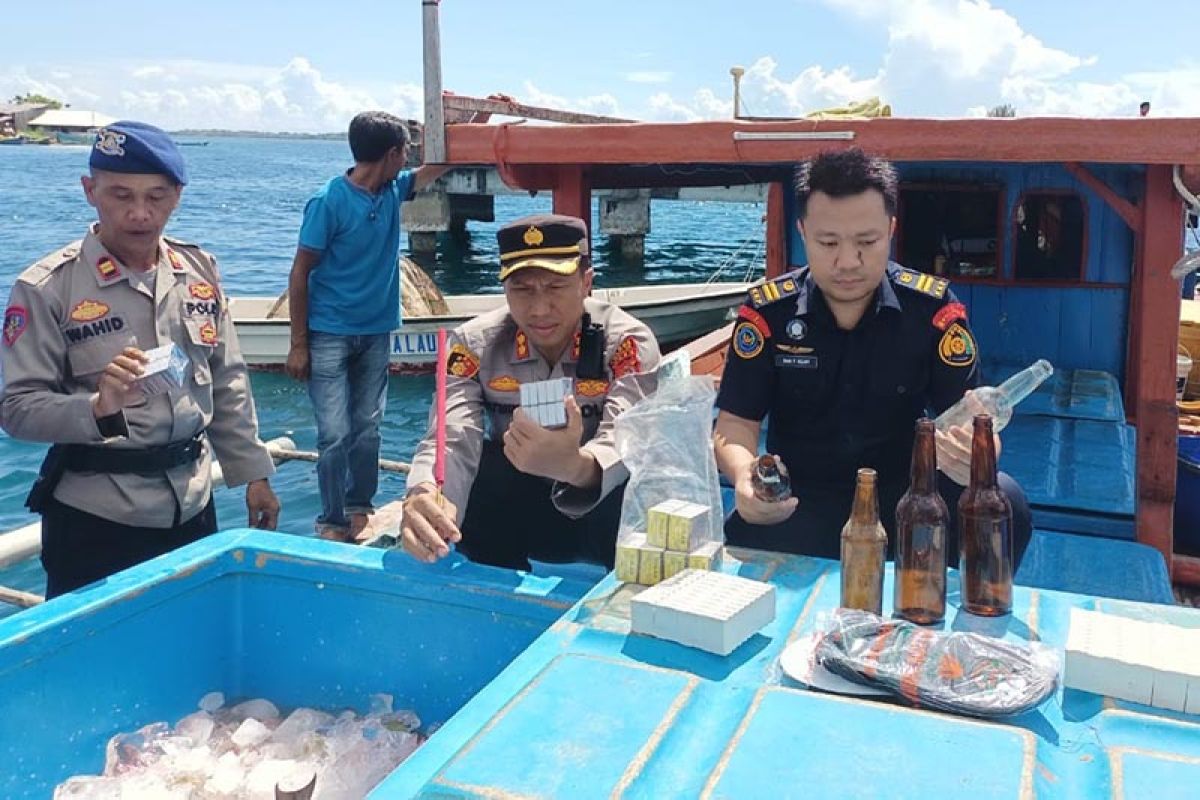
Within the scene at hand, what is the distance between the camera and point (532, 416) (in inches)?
104

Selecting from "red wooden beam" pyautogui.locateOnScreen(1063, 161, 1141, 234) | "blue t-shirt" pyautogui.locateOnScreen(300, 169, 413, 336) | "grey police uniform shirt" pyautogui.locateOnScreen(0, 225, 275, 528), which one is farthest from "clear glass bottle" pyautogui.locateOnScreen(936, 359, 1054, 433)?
"blue t-shirt" pyautogui.locateOnScreen(300, 169, 413, 336)

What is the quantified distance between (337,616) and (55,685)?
0.68 meters

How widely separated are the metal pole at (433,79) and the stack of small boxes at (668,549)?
4029 millimetres

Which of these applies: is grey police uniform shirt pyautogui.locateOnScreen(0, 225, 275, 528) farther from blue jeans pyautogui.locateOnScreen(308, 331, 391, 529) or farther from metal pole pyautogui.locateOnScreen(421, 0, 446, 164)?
metal pole pyautogui.locateOnScreen(421, 0, 446, 164)

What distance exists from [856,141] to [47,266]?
12.2 ft

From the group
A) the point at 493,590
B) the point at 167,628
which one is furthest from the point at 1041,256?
the point at 167,628

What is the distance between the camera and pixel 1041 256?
23.6 feet

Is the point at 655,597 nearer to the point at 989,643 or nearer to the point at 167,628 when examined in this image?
the point at 989,643

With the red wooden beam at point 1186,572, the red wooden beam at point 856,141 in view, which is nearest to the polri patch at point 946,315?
the red wooden beam at point 856,141

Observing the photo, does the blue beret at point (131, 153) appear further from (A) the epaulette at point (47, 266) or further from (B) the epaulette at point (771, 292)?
(B) the epaulette at point (771, 292)

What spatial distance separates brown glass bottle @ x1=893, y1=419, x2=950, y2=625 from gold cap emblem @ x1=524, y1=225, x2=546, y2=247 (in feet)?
4.37

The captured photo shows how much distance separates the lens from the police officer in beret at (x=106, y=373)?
285cm

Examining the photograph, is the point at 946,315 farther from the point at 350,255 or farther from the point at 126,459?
the point at 350,255

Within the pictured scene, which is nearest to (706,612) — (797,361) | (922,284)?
(797,361)
